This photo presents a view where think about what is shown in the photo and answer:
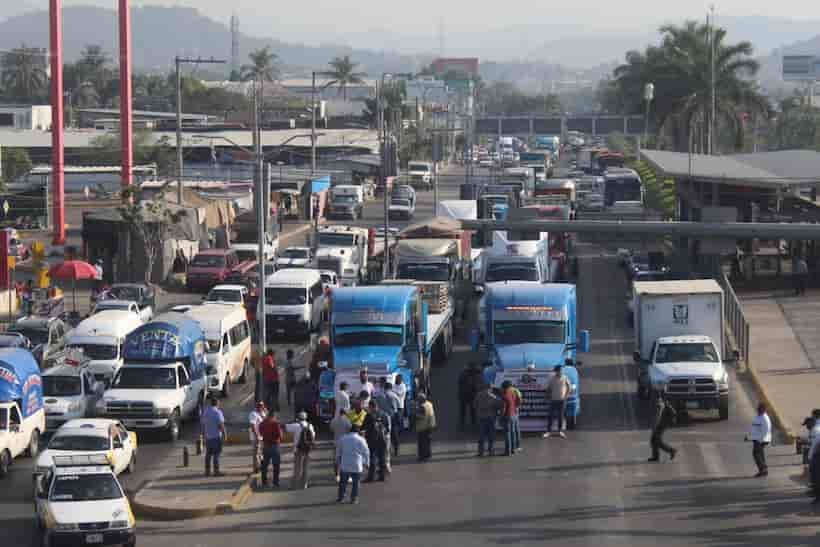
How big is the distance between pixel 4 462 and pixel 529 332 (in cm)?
1225

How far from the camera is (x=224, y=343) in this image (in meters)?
39.7

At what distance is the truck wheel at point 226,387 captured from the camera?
3938 centimetres

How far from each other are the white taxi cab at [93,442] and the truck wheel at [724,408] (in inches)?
→ 509

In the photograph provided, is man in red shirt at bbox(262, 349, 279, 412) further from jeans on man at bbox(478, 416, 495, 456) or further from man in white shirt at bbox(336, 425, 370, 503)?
man in white shirt at bbox(336, 425, 370, 503)

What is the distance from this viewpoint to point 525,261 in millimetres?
51344

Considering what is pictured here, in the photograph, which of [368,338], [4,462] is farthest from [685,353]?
[4,462]

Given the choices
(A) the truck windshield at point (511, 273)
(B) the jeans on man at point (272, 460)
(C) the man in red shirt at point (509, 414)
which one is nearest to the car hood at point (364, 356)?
(C) the man in red shirt at point (509, 414)

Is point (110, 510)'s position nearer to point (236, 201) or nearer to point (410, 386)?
point (410, 386)

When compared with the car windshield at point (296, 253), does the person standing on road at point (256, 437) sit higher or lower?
lower

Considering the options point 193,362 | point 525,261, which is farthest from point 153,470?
point 525,261

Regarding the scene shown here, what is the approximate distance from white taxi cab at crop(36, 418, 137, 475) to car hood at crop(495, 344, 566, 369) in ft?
28.3

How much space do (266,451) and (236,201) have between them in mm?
59974

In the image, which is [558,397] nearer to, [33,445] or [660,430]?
[660,430]

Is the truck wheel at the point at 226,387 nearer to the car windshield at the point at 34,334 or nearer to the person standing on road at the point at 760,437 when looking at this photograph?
the car windshield at the point at 34,334
